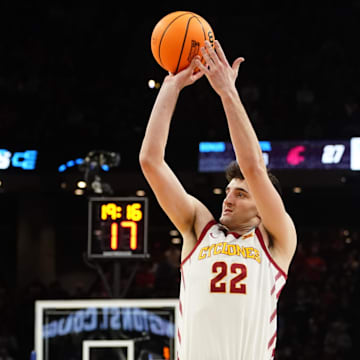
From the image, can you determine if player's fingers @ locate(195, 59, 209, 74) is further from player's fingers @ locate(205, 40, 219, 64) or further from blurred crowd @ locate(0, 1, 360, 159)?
blurred crowd @ locate(0, 1, 360, 159)

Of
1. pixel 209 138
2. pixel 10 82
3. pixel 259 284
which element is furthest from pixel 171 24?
pixel 10 82

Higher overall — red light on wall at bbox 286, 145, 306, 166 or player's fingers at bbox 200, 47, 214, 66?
red light on wall at bbox 286, 145, 306, 166

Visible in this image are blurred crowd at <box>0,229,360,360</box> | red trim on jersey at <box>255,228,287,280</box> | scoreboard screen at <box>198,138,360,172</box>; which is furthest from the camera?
blurred crowd at <box>0,229,360,360</box>

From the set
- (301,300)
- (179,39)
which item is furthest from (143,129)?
(179,39)

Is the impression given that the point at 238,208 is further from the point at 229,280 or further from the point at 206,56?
the point at 206,56

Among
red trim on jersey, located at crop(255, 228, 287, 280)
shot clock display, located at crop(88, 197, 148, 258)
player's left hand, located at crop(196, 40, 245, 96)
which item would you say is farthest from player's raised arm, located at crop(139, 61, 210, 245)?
shot clock display, located at crop(88, 197, 148, 258)

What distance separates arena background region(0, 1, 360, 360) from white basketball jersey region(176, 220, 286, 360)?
9350 mm

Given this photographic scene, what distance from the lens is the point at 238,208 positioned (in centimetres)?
367

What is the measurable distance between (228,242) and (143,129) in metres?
10.7

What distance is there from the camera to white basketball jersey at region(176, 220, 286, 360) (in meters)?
3.44

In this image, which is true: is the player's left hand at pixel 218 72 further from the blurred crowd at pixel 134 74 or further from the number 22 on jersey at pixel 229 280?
the blurred crowd at pixel 134 74

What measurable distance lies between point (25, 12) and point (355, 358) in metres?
9.49

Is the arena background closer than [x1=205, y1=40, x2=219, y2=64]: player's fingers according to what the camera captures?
No

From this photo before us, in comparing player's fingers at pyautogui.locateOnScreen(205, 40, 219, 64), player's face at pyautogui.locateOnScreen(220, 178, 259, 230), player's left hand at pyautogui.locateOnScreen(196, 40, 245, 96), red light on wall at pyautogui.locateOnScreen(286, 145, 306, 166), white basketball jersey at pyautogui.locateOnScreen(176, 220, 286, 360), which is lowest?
white basketball jersey at pyautogui.locateOnScreen(176, 220, 286, 360)
